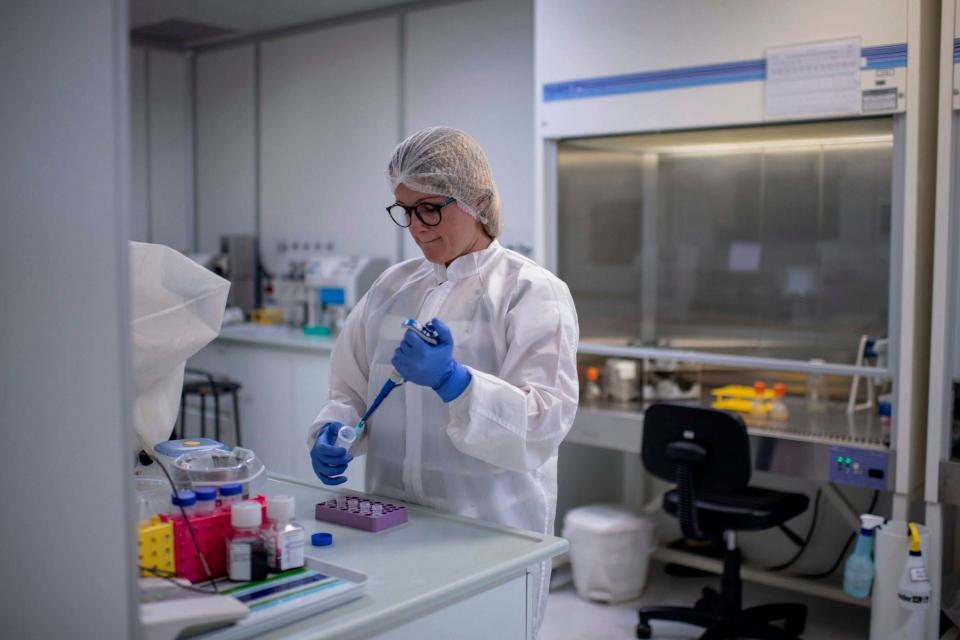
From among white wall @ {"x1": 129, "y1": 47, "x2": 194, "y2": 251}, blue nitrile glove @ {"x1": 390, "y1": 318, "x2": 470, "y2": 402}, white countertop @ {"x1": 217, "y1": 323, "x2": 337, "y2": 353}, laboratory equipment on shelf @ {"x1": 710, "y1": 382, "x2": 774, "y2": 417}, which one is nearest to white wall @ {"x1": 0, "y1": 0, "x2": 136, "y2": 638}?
blue nitrile glove @ {"x1": 390, "y1": 318, "x2": 470, "y2": 402}

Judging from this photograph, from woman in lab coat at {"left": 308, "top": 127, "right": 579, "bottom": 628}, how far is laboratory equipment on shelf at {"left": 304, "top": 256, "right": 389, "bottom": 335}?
8.19 feet

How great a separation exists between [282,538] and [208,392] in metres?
3.12

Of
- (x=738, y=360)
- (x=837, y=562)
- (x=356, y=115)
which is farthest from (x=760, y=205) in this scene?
(x=356, y=115)

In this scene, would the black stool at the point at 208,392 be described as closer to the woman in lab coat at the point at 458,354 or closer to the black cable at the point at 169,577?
the woman in lab coat at the point at 458,354

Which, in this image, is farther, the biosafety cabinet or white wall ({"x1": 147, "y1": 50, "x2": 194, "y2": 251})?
white wall ({"x1": 147, "y1": 50, "x2": 194, "y2": 251})

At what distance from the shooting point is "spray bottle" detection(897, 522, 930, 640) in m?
2.47

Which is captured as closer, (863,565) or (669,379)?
(863,565)

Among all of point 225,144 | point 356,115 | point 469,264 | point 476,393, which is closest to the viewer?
point 476,393

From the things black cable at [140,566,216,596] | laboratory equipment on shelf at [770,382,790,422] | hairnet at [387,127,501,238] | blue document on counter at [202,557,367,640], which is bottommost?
laboratory equipment on shelf at [770,382,790,422]

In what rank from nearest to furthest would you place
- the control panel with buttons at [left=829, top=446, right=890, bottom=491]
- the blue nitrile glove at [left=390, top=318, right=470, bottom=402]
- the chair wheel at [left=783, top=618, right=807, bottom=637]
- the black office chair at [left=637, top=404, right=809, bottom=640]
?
the blue nitrile glove at [left=390, top=318, right=470, bottom=402], the control panel with buttons at [left=829, top=446, right=890, bottom=491], the black office chair at [left=637, top=404, right=809, bottom=640], the chair wheel at [left=783, top=618, right=807, bottom=637]

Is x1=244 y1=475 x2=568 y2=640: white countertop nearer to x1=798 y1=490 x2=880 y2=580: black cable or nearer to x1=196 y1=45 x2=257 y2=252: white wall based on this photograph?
x1=798 y1=490 x2=880 y2=580: black cable

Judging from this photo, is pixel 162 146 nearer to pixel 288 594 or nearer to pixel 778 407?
pixel 778 407

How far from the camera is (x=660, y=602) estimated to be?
3.32m

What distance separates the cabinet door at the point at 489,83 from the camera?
4137mm
